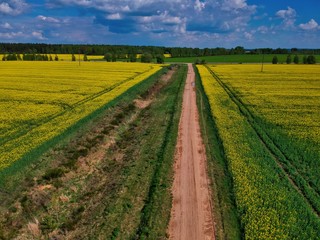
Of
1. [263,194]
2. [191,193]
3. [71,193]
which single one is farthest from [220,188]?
[71,193]

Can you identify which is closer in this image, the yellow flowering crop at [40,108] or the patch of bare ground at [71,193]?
Result: the patch of bare ground at [71,193]

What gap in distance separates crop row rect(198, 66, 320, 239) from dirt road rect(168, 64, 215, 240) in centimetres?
154

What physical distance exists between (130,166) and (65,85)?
31248 mm

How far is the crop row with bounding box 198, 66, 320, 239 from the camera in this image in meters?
12.3

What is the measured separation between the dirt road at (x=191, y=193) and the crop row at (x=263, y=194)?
5.04ft

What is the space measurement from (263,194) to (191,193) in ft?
11.5

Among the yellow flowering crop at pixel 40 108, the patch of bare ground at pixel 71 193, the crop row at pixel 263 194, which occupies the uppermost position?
the yellow flowering crop at pixel 40 108

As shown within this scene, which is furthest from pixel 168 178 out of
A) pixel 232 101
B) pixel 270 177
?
pixel 232 101

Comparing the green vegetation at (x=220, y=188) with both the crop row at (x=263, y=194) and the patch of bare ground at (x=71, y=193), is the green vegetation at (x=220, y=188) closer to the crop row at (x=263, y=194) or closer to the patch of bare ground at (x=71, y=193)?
the crop row at (x=263, y=194)

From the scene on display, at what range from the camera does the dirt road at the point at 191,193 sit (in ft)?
41.0

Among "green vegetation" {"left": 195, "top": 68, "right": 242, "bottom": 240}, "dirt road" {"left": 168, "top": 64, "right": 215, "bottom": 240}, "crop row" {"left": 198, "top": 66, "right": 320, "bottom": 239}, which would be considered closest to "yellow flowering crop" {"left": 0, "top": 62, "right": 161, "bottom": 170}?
"dirt road" {"left": 168, "top": 64, "right": 215, "bottom": 240}

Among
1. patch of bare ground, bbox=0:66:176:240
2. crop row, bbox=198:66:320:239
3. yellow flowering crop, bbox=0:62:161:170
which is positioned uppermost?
yellow flowering crop, bbox=0:62:161:170

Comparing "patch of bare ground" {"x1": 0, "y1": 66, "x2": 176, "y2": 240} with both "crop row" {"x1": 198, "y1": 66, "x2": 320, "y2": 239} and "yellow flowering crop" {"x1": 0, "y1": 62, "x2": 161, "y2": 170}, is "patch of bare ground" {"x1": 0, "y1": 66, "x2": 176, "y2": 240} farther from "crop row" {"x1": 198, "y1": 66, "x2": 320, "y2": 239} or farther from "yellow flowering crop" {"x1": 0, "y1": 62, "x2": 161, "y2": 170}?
Result: "crop row" {"x1": 198, "y1": 66, "x2": 320, "y2": 239}

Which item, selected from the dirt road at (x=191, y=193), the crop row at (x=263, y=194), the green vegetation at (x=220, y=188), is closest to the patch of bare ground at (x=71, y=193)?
the dirt road at (x=191, y=193)
